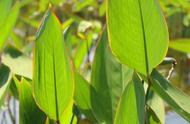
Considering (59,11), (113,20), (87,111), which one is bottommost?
(59,11)

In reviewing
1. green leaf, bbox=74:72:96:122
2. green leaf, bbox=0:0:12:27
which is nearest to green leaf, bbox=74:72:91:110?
green leaf, bbox=74:72:96:122

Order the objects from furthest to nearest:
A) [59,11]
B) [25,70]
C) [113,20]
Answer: [59,11]
[25,70]
[113,20]

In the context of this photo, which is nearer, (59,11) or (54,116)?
(54,116)

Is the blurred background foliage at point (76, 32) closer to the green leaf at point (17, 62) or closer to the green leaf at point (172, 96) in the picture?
the green leaf at point (17, 62)

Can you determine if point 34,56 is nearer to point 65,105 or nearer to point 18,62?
point 65,105

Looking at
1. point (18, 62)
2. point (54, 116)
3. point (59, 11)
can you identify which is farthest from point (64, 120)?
point (59, 11)

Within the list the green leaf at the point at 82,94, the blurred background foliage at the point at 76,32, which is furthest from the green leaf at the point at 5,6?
the green leaf at the point at 82,94
